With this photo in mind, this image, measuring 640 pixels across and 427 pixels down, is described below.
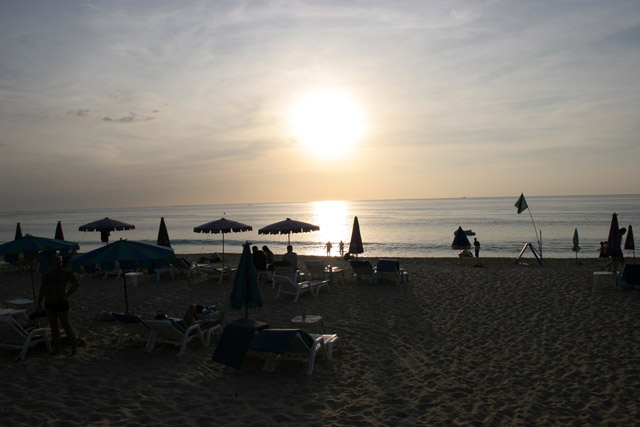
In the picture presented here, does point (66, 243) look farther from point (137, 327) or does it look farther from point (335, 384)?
point (335, 384)

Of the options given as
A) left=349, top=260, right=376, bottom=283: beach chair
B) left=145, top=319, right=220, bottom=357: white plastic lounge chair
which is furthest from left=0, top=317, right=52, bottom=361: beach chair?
left=349, top=260, right=376, bottom=283: beach chair

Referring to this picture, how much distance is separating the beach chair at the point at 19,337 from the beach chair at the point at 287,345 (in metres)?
3.17

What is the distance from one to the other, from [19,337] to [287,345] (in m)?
3.92

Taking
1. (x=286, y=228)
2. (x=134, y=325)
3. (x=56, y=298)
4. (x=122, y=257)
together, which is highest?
(x=286, y=228)

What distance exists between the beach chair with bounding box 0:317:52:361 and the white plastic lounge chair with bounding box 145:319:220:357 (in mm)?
1459

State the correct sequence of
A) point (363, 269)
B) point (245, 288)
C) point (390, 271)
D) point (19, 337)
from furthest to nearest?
point (363, 269) < point (390, 271) < point (245, 288) < point (19, 337)

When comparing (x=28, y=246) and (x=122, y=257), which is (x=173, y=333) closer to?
(x=122, y=257)

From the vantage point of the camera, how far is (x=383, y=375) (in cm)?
541

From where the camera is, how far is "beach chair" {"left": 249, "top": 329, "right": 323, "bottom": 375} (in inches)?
210

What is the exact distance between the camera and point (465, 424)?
4145 mm

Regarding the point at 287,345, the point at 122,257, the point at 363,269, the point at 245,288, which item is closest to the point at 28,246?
the point at 122,257

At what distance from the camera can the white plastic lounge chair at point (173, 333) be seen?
20.1 ft

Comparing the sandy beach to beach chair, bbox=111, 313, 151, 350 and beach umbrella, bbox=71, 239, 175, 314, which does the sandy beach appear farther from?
beach umbrella, bbox=71, 239, 175, 314

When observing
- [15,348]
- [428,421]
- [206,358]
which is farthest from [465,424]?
[15,348]
